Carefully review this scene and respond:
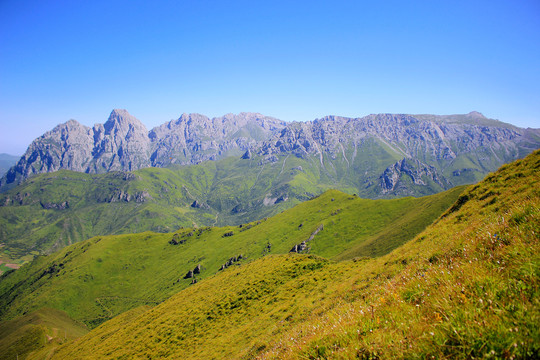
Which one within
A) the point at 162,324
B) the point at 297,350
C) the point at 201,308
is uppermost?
the point at 297,350

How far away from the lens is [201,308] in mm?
51219

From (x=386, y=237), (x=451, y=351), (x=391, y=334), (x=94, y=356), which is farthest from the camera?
→ (x=386, y=237)

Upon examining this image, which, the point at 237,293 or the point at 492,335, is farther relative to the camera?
the point at 237,293

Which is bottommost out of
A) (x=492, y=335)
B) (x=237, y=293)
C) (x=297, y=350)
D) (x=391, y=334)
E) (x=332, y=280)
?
(x=237, y=293)

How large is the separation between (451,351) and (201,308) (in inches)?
2242

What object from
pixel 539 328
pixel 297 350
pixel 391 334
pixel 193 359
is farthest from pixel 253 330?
pixel 539 328

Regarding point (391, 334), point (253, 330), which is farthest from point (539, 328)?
point (253, 330)

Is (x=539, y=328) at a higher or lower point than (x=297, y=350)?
higher

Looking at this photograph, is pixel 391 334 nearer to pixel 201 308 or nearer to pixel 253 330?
pixel 253 330

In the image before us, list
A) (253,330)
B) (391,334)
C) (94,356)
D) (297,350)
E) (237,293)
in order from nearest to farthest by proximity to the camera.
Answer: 1. (391,334)
2. (297,350)
3. (253,330)
4. (237,293)
5. (94,356)

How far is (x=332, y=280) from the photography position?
34.8 m

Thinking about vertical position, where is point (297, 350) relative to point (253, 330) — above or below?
above

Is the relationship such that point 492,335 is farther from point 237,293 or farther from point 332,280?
point 237,293

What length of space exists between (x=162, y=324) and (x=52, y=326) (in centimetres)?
17261
